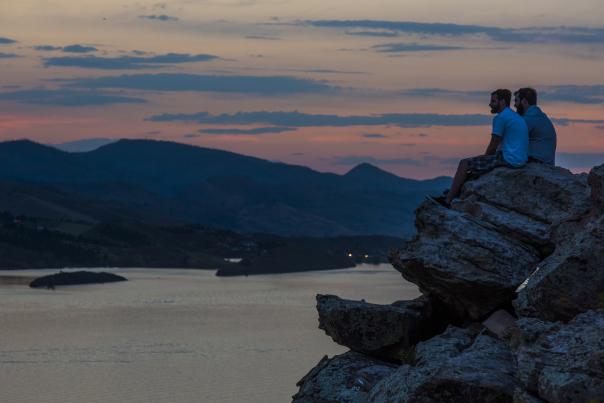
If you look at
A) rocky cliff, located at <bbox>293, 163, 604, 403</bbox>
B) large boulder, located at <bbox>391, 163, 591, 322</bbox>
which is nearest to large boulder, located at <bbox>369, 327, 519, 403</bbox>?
rocky cliff, located at <bbox>293, 163, 604, 403</bbox>

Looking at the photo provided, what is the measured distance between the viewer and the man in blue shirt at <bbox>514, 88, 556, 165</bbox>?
2330 cm

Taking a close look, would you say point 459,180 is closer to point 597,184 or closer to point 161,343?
point 597,184

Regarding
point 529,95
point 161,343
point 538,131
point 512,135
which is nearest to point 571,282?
point 512,135

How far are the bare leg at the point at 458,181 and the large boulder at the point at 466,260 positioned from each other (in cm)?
145

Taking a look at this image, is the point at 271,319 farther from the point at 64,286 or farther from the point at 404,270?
the point at 404,270

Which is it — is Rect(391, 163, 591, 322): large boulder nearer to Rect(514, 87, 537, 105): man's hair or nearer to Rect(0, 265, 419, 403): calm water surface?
Rect(514, 87, 537, 105): man's hair

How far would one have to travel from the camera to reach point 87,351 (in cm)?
→ 9994

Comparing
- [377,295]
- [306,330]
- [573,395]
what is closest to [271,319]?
[306,330]

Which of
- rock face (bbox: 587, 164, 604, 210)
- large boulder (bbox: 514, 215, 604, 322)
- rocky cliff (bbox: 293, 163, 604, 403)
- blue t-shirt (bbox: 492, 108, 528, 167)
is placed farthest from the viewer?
blue t-shirt (bbox: 492, 108, 528, 167)

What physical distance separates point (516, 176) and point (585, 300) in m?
6.15

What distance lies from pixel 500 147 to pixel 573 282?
704 centimetres

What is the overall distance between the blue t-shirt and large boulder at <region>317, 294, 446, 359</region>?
3.51m

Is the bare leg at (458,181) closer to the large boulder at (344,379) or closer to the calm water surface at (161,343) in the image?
the large boulder at (344,379)

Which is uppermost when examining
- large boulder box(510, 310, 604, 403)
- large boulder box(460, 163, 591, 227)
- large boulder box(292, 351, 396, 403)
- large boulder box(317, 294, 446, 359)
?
large boulder box(460, 163, 591, 227)
